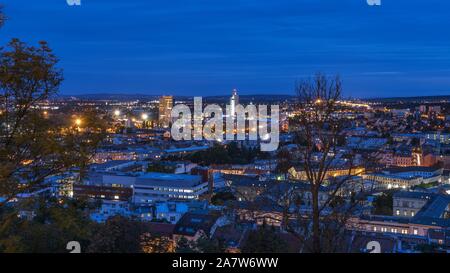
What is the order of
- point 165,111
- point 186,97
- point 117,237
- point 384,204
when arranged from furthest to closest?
point 186,97 < point 165,111 < point 384,204 < point 117,237

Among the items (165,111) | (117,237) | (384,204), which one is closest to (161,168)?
(384,204)

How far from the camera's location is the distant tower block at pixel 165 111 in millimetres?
40444

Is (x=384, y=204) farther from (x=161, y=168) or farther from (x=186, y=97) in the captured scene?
(x=186, y=97)

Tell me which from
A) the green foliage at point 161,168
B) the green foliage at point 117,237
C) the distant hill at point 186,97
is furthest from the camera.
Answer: the distant hill at point 186,97

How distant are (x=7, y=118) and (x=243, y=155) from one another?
20497 mm

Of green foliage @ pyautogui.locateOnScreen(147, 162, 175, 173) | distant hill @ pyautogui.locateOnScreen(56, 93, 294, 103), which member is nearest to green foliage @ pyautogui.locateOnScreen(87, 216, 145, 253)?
green foliage @ pyautogui.locateOnScreen(147, 162, 175, 173)

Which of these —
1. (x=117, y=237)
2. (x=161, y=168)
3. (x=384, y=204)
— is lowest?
(x=384, y=204)

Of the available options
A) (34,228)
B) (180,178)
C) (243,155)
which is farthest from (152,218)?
(243,155)

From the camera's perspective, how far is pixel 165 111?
1716 inches

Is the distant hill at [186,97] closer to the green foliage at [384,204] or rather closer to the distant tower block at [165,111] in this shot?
the distant tower block at [165,111]

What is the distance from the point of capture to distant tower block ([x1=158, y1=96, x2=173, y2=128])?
40444 mm

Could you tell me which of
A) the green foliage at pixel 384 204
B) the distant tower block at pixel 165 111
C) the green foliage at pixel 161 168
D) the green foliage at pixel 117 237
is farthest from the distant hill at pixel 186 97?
the green foliage at pixel 117 237

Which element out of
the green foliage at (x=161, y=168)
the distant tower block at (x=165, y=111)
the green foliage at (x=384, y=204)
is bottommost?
the green foliage at (x=384, y=204)

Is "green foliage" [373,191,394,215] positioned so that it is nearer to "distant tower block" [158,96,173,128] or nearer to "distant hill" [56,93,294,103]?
"distant hill" [56,93,294,103]
